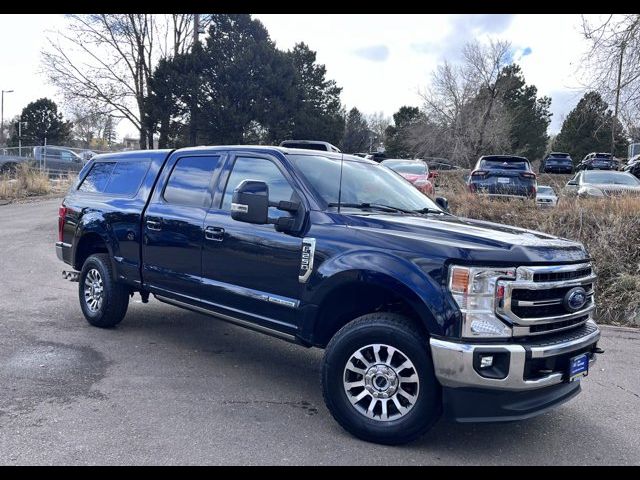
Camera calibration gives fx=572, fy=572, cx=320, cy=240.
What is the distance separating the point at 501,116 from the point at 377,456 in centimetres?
3983

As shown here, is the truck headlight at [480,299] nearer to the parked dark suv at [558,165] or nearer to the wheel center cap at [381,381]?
the wheel center cap at [381,381]

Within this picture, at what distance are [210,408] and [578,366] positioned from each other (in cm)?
263

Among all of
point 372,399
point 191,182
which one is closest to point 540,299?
point 372,399

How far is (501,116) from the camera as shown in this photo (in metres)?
40.1

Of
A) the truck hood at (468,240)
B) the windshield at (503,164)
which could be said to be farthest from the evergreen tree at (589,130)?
the truck hood at (468,240)

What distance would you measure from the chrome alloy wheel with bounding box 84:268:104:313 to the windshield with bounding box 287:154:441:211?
2961 mm

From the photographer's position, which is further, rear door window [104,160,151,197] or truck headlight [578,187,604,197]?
truck headlight [578,187,604,197]

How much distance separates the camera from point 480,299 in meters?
3.50

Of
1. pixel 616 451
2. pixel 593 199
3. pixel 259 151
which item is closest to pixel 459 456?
pixel 616 451

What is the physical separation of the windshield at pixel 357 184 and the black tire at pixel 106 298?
2716 millimetres

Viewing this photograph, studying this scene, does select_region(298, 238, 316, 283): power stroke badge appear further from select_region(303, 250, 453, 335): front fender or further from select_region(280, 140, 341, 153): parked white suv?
select_region(280, 140, 341, 153): parked white suv

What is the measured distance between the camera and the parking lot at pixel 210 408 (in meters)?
3.63

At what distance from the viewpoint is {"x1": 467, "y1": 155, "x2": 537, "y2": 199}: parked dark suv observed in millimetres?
11729

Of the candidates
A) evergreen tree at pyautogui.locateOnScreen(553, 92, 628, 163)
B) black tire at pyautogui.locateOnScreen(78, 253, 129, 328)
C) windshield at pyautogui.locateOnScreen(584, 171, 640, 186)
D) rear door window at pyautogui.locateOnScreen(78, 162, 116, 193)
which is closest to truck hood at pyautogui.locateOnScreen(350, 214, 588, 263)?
black tire at pyautogui.locateOnScreen(78, 253, 129, 328)
